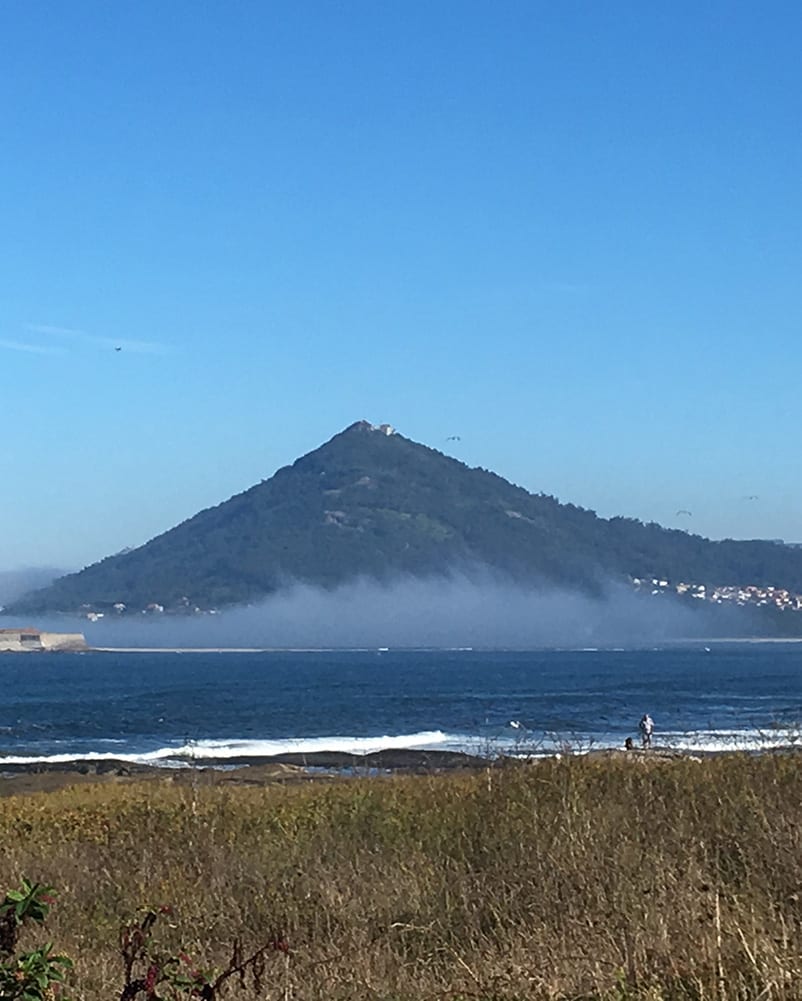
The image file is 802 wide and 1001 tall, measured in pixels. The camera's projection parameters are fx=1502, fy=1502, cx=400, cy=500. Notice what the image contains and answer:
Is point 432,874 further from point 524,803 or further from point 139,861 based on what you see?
point 139,861

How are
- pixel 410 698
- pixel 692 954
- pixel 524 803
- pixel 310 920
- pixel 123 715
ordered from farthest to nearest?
pixel 410 698
pixel 123 715
pixel 524 803
pixel 310 920
pixel 692 954

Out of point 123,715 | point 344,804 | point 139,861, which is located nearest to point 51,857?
point 139,861

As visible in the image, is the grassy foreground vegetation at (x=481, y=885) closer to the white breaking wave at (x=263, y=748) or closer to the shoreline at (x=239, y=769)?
the shoreline at (x=239, y=769)

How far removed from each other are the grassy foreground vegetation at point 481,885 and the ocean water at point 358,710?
160 cm

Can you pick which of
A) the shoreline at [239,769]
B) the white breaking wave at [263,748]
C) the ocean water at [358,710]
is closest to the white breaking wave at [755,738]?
the ocean water at [358,710]

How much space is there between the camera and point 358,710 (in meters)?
84.9

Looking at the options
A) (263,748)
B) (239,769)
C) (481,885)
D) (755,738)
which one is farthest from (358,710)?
(481,885)

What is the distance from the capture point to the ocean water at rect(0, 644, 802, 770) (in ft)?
190

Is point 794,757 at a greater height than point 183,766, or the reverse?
point 794,757

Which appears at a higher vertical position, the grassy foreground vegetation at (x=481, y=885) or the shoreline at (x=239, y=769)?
the grassy foreground vegetation at (x=481, y=885)

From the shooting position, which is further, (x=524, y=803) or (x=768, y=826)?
(x=524, y=803)

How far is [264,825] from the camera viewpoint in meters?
16.4

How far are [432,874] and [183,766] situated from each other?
3961cm

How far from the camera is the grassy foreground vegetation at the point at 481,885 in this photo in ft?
25.4
